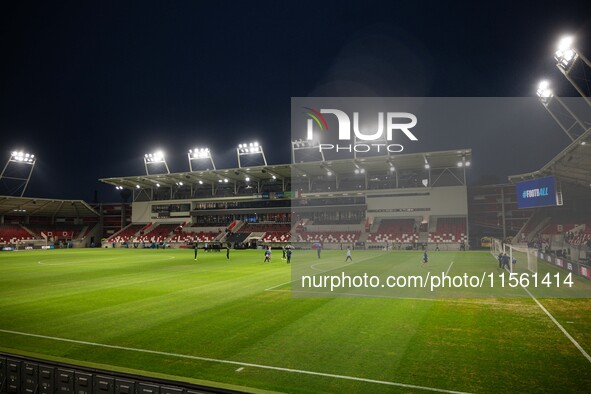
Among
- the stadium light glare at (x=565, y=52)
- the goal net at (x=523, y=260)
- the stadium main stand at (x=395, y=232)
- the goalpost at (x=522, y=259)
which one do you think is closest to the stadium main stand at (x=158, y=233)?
the stadium main stand at (x=395, y=232)

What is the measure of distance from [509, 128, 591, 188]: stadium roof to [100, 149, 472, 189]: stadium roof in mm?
13495

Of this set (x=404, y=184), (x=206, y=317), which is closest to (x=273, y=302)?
(x=206, y=317)

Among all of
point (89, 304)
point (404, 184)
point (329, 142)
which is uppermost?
point (329, 142)

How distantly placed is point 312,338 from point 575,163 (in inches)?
1592

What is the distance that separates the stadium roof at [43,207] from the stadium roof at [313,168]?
11154 millimetres

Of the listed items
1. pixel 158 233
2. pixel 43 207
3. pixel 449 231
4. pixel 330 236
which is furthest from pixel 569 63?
pixel 43 207

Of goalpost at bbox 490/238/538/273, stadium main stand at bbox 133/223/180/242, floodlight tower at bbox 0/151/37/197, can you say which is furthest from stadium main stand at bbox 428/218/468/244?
floodlight tower at bbox 0/151/37/197

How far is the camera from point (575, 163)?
38219 mm

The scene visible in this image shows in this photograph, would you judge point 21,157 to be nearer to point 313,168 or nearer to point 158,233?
point 158,233

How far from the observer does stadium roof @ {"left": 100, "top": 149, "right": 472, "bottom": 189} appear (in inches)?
2315

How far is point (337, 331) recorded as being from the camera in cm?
1120

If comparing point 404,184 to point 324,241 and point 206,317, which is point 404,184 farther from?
point 206,317

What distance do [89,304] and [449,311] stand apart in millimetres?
14628

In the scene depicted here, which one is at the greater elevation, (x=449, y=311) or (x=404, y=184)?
(x=404, y=184)
